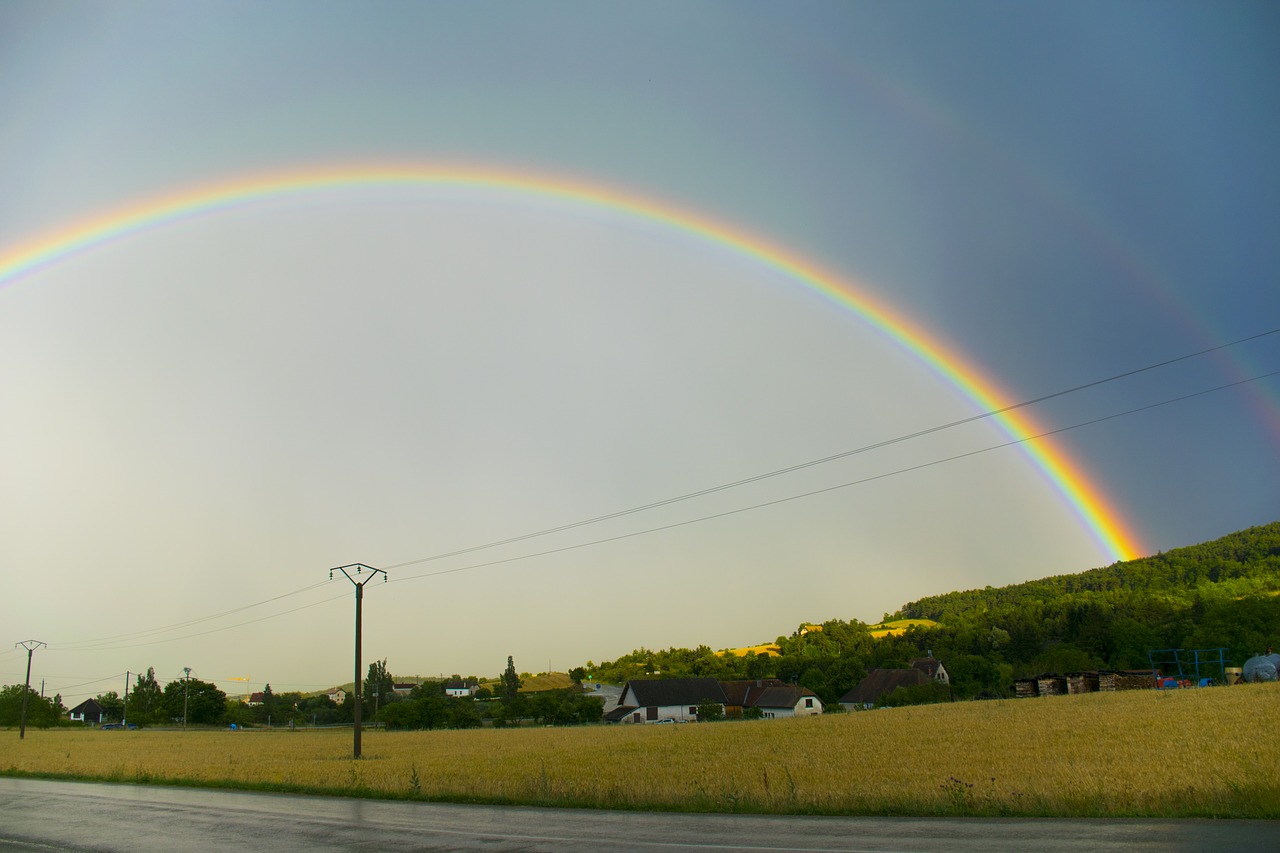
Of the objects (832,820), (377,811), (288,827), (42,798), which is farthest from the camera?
(42,798)

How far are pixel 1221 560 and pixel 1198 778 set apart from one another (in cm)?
19057

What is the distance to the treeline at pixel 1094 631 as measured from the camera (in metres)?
105

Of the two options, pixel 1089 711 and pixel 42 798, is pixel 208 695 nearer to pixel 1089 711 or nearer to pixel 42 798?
pixel 42 798

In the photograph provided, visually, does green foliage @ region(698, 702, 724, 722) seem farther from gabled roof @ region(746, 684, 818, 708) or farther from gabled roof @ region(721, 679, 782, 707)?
gabled roof @ region(721, 679, 782, 707)

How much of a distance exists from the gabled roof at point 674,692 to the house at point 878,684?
745 inches

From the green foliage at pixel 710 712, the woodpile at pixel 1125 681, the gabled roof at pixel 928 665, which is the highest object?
the gabled roof at pixel 928 665

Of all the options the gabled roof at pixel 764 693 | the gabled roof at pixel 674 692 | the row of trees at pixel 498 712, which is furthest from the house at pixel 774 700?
the row of trees at pixel 498 712

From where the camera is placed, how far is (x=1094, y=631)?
115062 mm

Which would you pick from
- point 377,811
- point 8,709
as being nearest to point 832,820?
point 377,811

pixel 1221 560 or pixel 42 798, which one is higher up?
pixel 1221 560

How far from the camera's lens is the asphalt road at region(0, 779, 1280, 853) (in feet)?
44.8

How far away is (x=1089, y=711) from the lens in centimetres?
4988

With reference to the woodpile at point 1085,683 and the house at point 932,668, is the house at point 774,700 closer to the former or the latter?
the house at point 932,668

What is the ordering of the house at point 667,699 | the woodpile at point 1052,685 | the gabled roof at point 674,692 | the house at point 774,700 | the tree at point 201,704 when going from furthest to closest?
1. the tree at point 201,704
2. the gabled roof at point 674,692
3. the house at point 774,700
4. the house at point 667,699
5. the woodpile at point 1052,685
